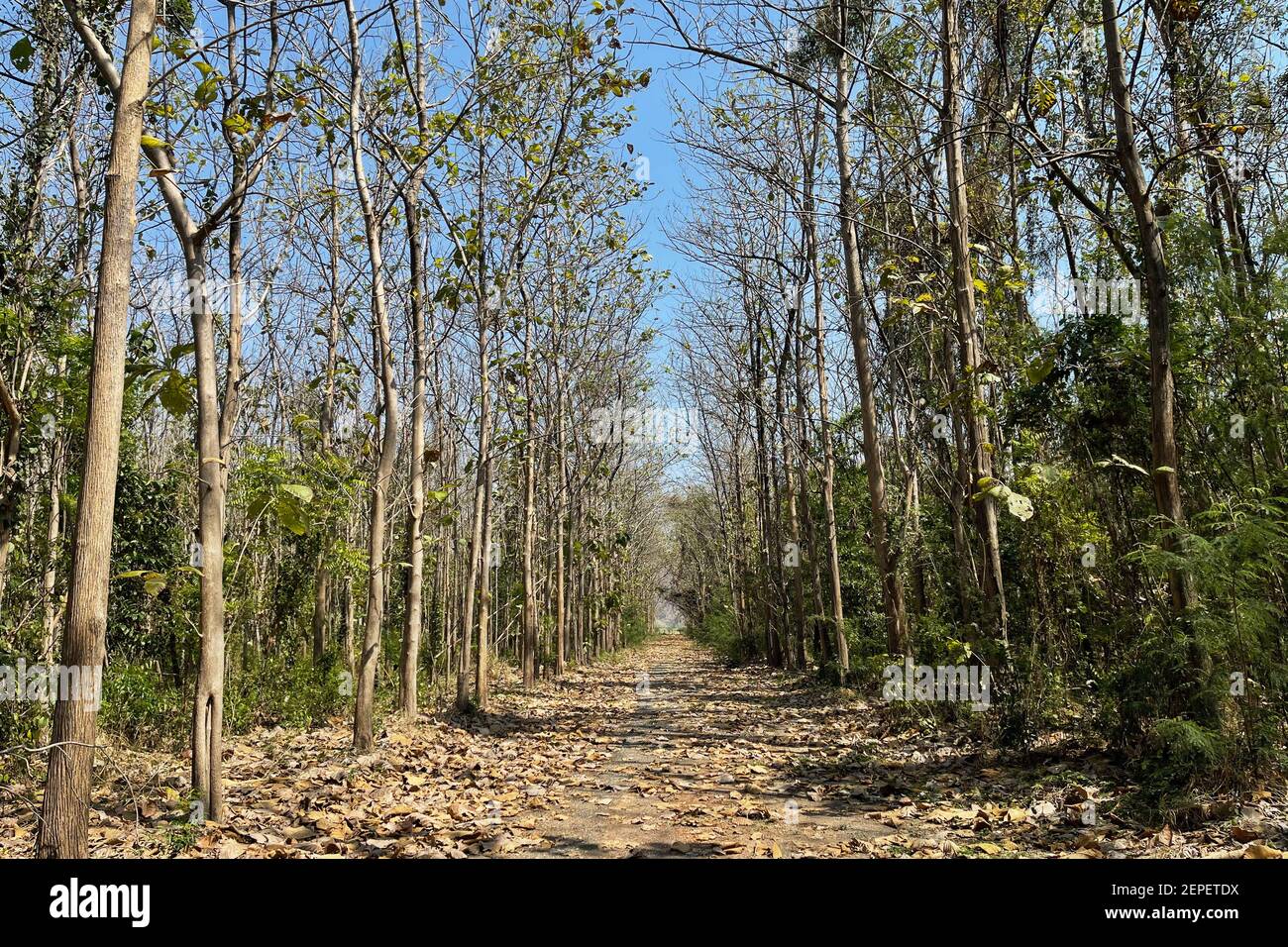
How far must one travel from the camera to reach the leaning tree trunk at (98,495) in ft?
11.4

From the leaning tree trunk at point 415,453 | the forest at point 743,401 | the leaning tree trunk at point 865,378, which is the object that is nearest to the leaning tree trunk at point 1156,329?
the forest at point 743,401

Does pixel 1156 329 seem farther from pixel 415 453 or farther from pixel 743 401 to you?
pixel 743 401

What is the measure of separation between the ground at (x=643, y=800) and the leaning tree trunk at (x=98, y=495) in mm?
523

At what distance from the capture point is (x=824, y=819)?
5676 millimetres

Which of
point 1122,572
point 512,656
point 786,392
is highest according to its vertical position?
point 786,392

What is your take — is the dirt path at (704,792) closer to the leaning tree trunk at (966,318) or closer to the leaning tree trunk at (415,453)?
the leaning tree trunk at (966,318)

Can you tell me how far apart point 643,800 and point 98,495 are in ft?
14.3

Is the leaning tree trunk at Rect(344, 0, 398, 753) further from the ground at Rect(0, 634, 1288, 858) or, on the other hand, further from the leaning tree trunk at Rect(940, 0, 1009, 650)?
the leaning tree trunk at Rect(940, 0, 1009, 650)

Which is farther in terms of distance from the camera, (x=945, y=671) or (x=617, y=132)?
(x=617, y=132)

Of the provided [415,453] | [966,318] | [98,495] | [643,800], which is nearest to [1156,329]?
[966,318]

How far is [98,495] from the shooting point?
11.8 ft

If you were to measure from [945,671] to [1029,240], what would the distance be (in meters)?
7.79
